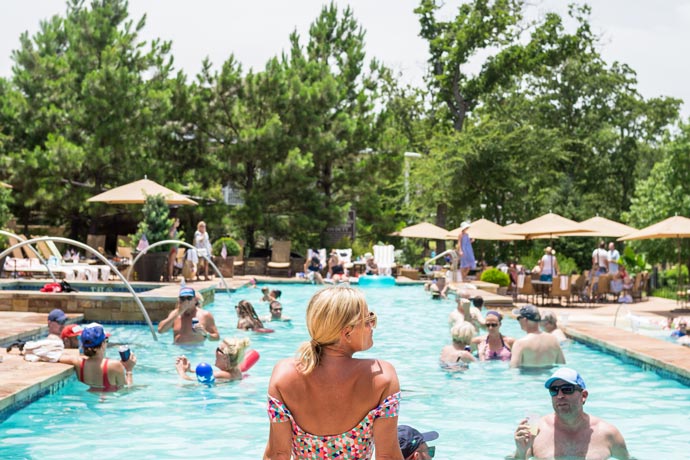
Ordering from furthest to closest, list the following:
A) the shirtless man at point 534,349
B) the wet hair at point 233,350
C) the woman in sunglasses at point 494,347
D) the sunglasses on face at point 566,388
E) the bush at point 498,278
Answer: the bush at point 498,278
the woman in sunglasses at point 494,347
the shirtless man at point 534,349
the wet hair at point 233,350
the sunglasses on face at point 566,388

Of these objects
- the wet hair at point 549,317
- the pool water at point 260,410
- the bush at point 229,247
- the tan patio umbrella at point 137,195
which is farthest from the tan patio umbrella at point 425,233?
the wet hair at point 549,317

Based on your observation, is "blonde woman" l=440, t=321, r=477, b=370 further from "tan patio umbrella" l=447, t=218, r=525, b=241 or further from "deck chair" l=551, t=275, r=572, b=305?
"tan patio umbrella" l=447, t=218, r=525, b=241

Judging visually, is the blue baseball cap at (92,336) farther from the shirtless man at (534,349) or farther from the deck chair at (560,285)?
the deck chair at (560,285)

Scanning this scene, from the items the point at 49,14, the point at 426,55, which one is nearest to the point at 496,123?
the point at 426,55

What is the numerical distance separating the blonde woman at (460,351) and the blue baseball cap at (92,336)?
159 inches

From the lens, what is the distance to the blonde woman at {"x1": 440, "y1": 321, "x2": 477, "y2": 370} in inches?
384

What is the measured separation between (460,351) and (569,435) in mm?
4856

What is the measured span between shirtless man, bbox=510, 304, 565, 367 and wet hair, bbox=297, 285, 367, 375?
706 centimetres

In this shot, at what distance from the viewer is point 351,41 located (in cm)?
3519

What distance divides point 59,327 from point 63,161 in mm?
19233

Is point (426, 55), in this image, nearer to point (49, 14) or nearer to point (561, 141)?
point (561, 141)

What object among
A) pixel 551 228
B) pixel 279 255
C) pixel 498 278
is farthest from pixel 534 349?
pixel 279 255

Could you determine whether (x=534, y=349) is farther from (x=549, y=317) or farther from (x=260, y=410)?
(x=260, y=410)

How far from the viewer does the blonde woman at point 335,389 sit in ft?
8.51
